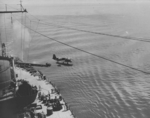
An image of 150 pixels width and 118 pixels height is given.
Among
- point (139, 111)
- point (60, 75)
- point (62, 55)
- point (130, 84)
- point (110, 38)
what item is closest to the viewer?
point (139, 111)

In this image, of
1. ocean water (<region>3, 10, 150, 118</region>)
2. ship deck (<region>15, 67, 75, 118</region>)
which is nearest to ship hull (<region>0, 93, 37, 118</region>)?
ship deck (<region>15, 67, 75, 118</region>)

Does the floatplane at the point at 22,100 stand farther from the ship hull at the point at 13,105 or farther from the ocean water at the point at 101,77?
the ocean water at the point at 101,77

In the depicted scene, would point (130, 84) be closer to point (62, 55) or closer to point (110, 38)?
point (62, 55)

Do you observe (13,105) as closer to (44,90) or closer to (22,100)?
(22,100)

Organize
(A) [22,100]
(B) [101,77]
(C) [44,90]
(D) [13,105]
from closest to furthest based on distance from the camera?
1. (D) [13,105]
2. (A) [22,100]
3. (C) [44,90]
4. (B) [101,77]

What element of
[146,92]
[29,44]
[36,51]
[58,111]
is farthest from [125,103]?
[29,44]

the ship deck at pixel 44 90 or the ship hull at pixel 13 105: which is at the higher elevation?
the ship hull at pixel 13 105

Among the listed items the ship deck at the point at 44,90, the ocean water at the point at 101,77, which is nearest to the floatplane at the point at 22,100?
the ship deck at the point at 44,90

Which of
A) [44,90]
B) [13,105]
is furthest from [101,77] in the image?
[13,105]

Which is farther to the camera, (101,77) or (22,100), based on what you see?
(101,77)

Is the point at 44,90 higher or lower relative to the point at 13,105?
lower

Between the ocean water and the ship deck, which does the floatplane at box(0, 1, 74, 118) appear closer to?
the ship deck
